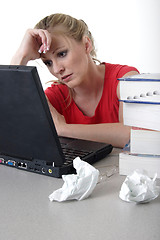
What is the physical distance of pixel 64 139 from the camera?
1317 millimetres

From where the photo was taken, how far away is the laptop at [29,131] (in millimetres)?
876

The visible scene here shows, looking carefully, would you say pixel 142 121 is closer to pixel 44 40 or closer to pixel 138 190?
pixel 138 190

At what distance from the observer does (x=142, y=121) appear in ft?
3.16

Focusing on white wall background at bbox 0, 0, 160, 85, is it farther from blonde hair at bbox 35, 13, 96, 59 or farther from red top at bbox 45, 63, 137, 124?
blonde hair at bbox 35, 13, 96, 59

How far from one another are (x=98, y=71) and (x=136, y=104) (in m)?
1.01

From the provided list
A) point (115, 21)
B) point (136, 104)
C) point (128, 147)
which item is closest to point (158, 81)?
point (136, 104)

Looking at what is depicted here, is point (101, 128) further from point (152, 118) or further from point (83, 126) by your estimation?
point (152, 118)

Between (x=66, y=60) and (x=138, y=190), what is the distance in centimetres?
97

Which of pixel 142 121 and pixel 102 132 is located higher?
pixel 142 121

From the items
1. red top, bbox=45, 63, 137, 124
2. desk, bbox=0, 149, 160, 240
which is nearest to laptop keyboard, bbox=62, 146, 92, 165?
desk, bbox=0, 149, 160, 240

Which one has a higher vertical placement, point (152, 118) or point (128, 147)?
point (152, 118)

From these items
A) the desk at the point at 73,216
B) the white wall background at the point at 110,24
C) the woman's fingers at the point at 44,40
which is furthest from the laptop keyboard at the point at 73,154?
the white wall background at the point at 110,24

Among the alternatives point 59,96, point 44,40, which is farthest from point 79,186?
point 59,96

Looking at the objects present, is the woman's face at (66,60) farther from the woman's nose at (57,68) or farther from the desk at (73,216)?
the desk at (73,216)
